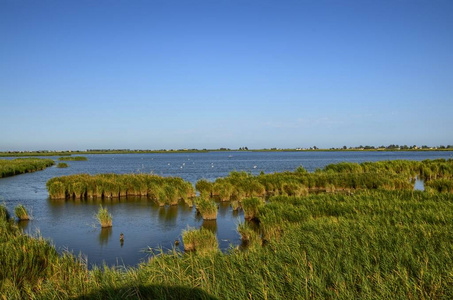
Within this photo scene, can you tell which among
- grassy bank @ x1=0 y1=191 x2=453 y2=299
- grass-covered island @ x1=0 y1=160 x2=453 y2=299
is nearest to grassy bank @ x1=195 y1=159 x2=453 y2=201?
grass-covered island @ x1=0 y1=160 x2=453 y2=299

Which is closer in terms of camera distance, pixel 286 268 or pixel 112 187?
pixel 286 268

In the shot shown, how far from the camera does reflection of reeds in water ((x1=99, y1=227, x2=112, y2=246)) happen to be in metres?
16.4

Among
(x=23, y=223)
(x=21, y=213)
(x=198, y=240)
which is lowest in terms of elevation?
(x=23, y=223)

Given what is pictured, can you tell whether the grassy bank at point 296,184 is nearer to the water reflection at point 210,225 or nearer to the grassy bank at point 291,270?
the water reflection at point 210,225

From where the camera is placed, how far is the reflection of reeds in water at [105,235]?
53.7 ft

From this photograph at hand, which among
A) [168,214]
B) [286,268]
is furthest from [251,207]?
[286,268]

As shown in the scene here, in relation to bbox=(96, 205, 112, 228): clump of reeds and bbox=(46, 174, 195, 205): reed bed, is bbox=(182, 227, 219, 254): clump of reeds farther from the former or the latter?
bbox=(46, 174, 195, 205): reed bed

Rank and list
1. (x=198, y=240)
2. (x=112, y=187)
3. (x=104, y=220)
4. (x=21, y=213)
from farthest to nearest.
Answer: (x=112, y=187), (x=21, y=213), (x=104, y=220), (x=198, y=240)

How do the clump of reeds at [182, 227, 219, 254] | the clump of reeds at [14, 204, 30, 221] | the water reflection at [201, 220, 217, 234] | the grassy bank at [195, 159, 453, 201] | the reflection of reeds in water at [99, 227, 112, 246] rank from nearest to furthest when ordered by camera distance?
1. the clump of reeds at [182, 227, 219, 254]
2. the reflection of reeds in water at [99, 227, 112, 246]
3. the water reflection at [201, 220, 217, 234]
4. the clump of reeds at [14, 204, 30, 221]
5. the grassy bank at [195, 159, 453, 201]

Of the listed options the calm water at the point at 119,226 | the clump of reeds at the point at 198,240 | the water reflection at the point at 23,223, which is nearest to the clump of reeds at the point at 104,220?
the calm water at the point at 119,226

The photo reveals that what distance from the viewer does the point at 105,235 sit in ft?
58.1

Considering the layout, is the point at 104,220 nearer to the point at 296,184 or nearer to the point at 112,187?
the point at 112,187

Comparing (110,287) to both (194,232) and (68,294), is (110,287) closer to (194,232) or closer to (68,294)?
(68,294)

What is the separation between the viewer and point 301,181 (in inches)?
1205
